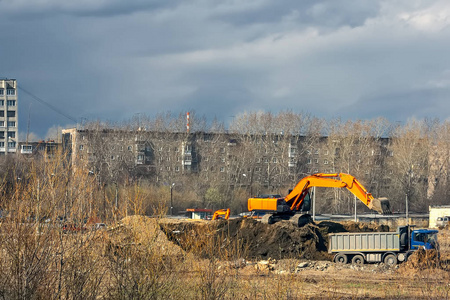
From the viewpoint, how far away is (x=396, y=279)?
29.0 meters

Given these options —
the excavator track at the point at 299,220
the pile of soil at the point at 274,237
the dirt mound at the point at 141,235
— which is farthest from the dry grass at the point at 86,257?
the excavator track at the point at 299,220

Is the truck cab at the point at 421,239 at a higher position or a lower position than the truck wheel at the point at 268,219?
lower

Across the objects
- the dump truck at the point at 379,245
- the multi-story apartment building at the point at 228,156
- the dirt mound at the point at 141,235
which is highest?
the multi-story apartment building at the point at 228,156

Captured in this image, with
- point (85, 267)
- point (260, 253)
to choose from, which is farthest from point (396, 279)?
point (85, 267)

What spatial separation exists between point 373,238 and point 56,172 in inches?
915

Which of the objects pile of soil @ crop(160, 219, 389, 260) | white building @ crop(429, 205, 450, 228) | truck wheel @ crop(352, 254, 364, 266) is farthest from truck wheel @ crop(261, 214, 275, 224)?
white building @ crop(429, 205, 450, 228)

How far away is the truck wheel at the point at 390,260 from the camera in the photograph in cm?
3319

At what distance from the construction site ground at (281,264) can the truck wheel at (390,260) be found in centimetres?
38

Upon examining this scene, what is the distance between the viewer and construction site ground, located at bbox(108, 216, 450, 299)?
16.2 m

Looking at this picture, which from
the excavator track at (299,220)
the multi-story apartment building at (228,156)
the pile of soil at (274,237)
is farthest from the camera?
the multi-story apartment building at (228,156)

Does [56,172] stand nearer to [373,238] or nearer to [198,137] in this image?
[373,238]

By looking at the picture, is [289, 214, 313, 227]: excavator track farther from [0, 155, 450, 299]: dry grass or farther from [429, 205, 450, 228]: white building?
[429, 205, 450, 228]: white building

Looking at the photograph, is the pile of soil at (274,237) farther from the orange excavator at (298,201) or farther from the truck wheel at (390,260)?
the truck wheel at (390,260)

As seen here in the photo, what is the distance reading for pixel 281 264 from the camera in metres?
31.3
